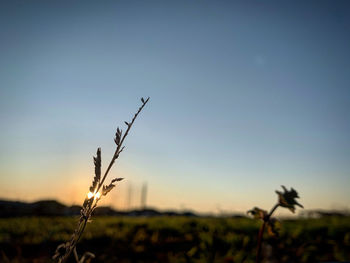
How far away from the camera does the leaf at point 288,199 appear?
157 cm

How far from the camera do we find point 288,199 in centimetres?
159

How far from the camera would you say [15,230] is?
5551 millimetres

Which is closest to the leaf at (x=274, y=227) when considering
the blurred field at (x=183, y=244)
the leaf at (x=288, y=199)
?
the leaf at (x=288, y=199)

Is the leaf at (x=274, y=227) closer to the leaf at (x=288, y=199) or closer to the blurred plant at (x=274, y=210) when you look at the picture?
the blurred plant at (x=274, y=210)

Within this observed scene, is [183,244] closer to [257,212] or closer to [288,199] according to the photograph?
[257,212]

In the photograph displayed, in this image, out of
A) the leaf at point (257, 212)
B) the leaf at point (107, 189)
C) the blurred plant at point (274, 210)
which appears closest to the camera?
the leaf at point (107, 189)

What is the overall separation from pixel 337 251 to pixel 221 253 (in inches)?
79.0

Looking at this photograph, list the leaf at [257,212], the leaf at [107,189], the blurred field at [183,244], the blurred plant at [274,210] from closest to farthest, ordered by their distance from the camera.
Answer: the leaf at [107,189] < the blurred plant at [274,210] < the leaf at [257,212] < the blurred field at [183,244]

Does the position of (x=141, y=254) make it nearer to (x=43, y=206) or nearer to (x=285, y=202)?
(x=285, y=202)

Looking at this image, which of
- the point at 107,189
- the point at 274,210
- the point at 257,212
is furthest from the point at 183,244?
the point at 107,189

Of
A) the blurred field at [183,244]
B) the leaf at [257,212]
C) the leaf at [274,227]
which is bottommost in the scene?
the blurred field at [183,244]

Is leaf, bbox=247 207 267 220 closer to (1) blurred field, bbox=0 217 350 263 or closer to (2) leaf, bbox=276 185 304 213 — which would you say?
(2) leaf, bbox=276 185 304 213

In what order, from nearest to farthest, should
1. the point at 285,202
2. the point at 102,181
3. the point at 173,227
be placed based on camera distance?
the point at 102,181
the point at 285,202
the point at 173,227

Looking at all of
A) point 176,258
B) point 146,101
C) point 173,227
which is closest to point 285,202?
point 146,101
